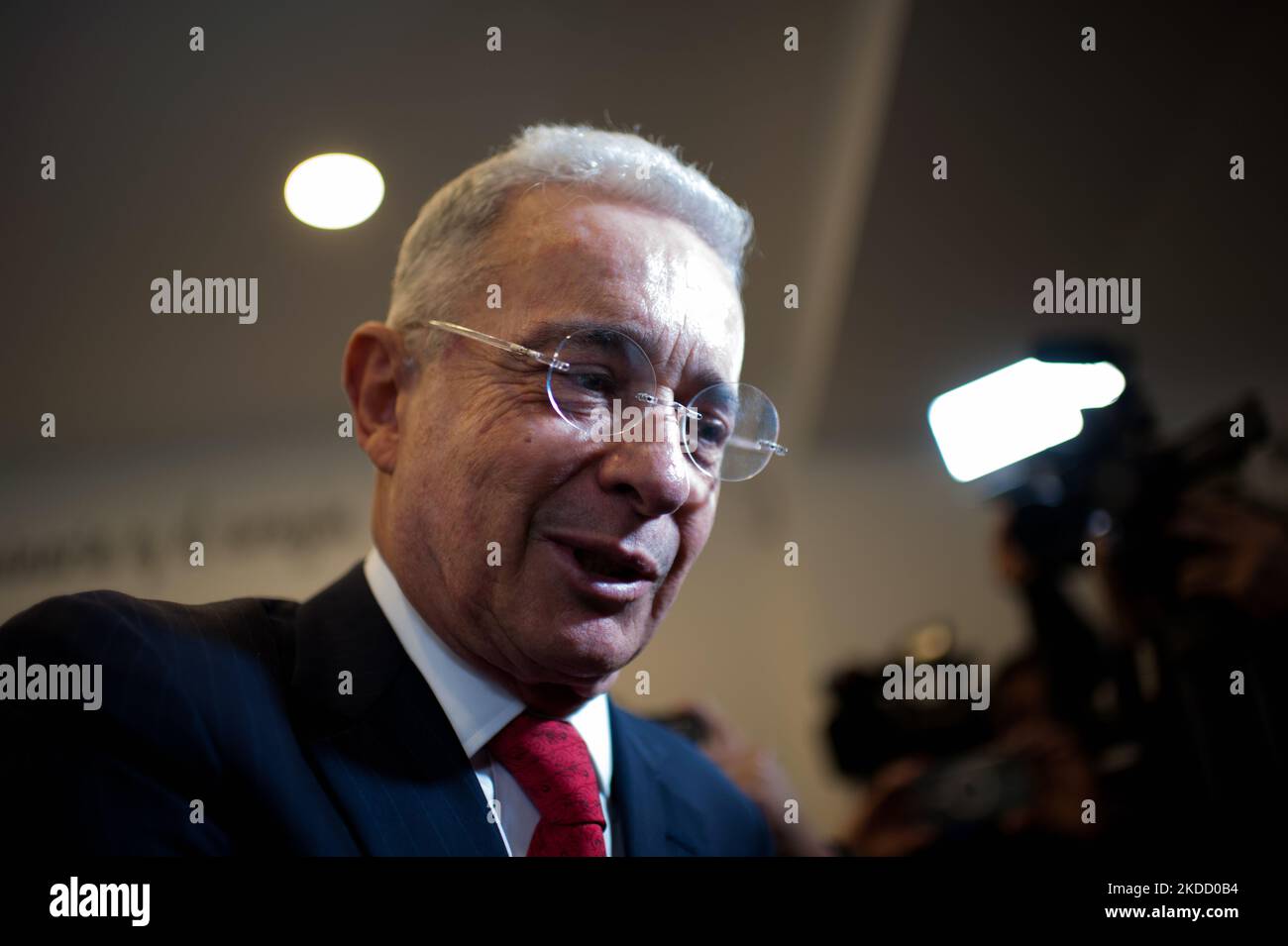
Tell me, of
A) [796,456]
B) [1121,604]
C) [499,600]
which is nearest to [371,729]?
[499,600]

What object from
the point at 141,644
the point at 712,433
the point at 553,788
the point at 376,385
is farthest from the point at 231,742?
the point at 712,433

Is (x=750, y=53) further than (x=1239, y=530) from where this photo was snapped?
Yes

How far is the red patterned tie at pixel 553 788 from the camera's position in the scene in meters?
1.01

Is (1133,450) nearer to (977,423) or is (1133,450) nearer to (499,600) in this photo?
(977,423)

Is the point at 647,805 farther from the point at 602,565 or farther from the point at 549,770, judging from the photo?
the point at 602,565

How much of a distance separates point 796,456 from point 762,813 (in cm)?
138

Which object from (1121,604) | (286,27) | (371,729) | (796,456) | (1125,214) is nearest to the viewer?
(371,729)

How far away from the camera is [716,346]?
3.66ft

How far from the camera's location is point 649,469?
1000 millimetres

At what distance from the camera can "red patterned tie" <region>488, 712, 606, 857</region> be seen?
101cm

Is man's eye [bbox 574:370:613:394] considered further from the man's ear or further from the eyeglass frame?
the man's ear

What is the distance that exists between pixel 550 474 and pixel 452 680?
9.9 inches

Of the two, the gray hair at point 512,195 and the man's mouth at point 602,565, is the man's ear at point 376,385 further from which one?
the man's mouth at point 602,565
